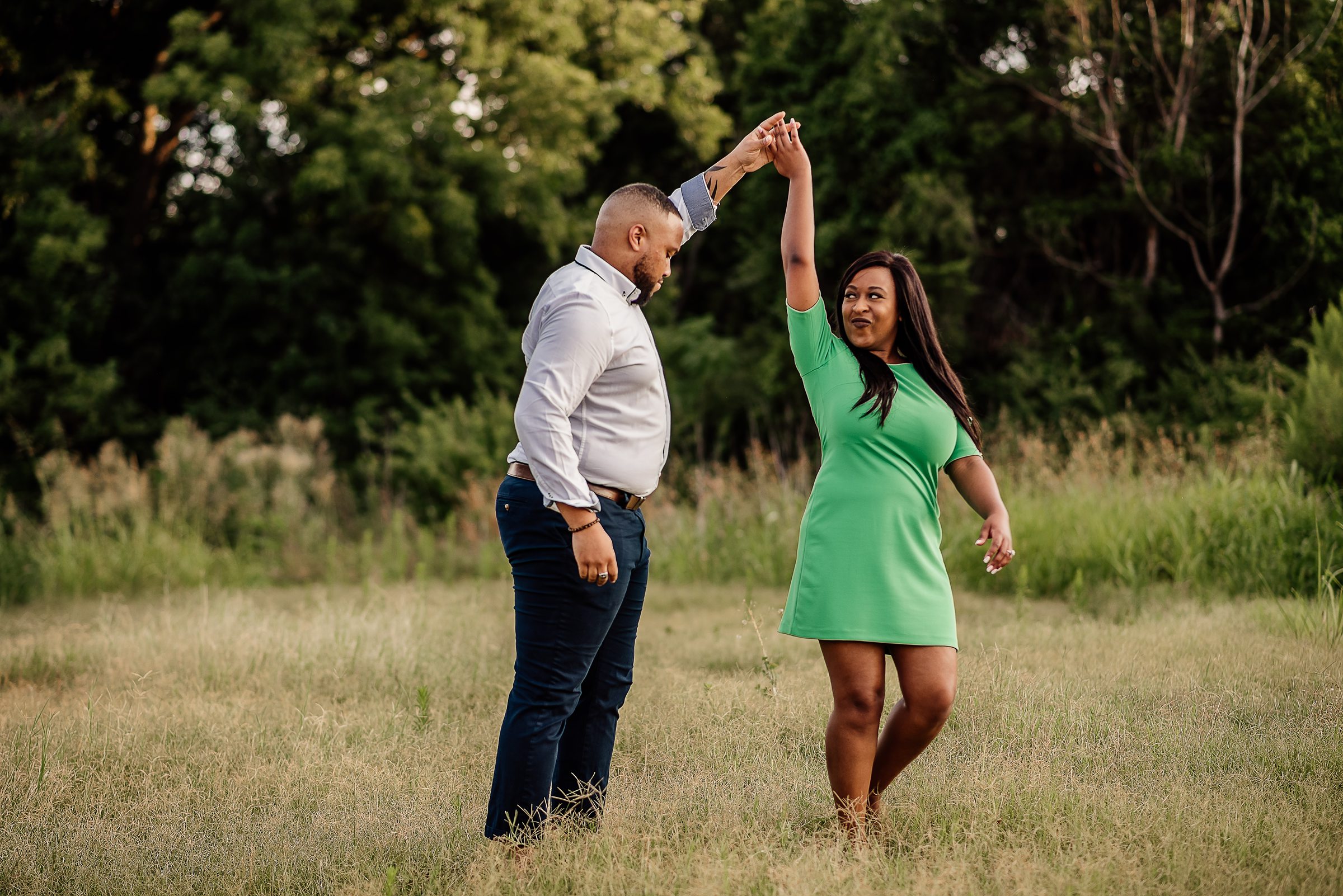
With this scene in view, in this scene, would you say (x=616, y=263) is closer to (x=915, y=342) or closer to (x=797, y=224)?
(x=797, y=224)

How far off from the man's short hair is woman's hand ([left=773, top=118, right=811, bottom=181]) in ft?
1.48

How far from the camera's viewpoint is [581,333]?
3000 mm

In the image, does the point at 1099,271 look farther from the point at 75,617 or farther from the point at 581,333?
the point at 581,333

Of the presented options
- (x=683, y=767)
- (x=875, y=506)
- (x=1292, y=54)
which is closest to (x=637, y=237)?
(x=875, y=506)

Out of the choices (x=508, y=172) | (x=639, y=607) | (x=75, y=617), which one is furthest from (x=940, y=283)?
(x=639, y=607)

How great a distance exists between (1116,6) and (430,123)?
10.4m

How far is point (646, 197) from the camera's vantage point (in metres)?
3.26

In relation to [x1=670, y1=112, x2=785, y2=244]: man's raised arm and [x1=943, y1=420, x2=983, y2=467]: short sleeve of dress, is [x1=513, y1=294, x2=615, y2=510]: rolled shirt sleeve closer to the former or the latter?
[x1=670, y1=112, x2=785, y2=244]: man's raised arm

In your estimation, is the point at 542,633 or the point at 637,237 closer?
the point at 542,633

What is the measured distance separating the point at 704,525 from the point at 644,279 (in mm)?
7371

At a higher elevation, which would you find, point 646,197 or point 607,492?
point 646,197

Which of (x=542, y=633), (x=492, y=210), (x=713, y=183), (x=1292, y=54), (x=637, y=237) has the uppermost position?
(x=1292, y=54)

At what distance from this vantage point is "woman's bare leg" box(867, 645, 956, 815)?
3.18m

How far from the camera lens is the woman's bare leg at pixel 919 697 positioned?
3.18 m
